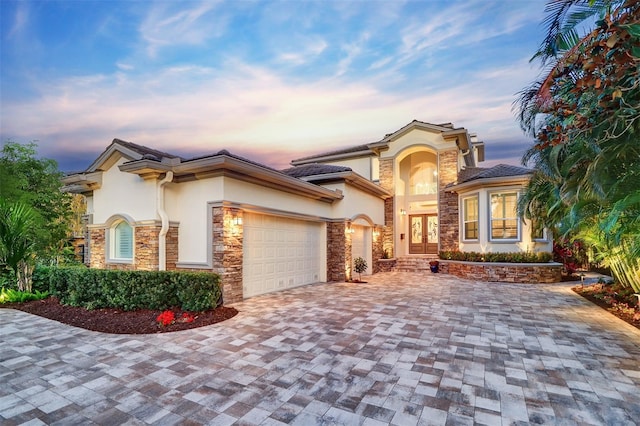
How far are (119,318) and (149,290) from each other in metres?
0.75

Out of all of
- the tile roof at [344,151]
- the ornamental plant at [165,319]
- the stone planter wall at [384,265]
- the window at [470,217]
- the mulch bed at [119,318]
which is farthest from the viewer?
the tile roof at [344,151]

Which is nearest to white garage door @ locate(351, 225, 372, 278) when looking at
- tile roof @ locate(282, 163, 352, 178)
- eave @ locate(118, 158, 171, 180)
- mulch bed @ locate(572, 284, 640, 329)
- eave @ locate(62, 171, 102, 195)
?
tile roof @ locate(282, 163, 352, 178)

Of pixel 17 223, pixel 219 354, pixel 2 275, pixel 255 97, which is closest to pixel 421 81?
pixel 255 97

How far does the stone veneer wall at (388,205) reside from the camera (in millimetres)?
16839

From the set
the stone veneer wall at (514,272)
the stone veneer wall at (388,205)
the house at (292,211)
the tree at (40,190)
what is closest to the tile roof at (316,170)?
the house at (292,211)

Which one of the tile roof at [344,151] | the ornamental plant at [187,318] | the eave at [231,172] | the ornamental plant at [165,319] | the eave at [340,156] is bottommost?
the ornamental plant at [187,318]

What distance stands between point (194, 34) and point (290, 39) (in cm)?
292

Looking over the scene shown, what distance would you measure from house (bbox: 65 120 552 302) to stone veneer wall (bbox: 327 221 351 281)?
0.04 meters

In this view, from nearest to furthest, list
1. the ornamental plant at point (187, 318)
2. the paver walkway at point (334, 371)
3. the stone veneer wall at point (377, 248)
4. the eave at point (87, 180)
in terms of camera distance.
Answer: the paver walkway at point (334, 371)
the ornamental plant at point (187, 318)
the eave at point (87, 180)
the stone veneer wall at point (377, 248)

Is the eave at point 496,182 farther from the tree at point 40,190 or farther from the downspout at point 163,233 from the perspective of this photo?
the tree at point 40,190

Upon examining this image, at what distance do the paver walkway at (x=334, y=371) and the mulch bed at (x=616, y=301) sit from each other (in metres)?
0.42

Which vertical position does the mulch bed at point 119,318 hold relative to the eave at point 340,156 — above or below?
below

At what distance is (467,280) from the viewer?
12.7m

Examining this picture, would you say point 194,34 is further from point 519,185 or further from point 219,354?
point 519,185
